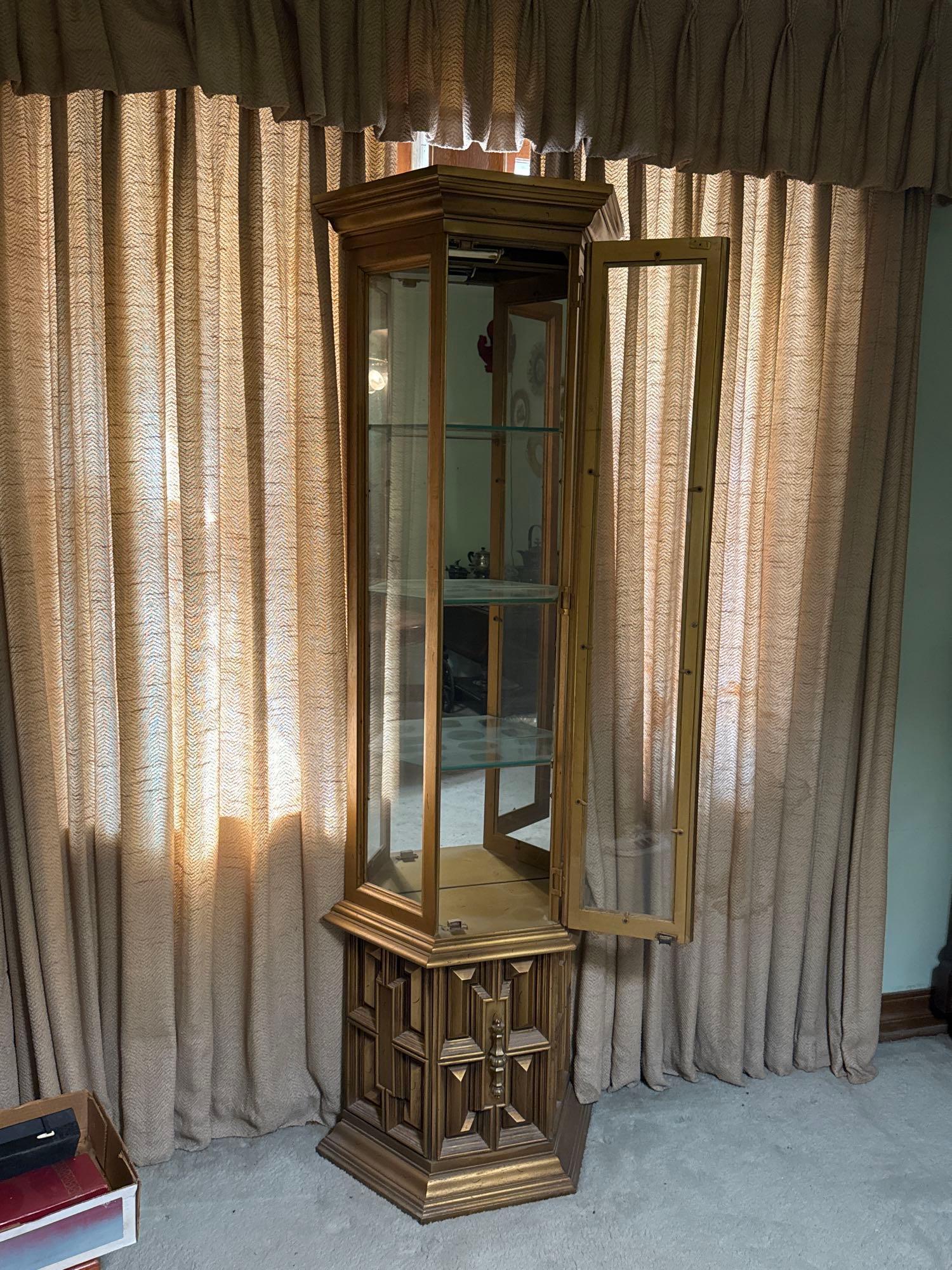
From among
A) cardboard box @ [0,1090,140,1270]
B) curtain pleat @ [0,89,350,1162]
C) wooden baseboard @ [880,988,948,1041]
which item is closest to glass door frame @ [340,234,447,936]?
curtain pleat @ [0,89,350,1162]

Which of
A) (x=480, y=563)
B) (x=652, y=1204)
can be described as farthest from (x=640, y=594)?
(x=652, y=1204)

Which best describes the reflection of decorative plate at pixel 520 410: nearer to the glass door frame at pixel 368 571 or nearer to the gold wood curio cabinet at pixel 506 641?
the gold wood curio cabinet at pixel 506 641

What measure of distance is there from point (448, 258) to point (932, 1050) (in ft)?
7.91

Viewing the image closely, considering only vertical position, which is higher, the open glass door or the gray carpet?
the open glass door

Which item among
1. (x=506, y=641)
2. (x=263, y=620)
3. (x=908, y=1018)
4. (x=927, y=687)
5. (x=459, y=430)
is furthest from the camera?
(x=908, y=1018)

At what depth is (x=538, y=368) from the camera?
2008mm

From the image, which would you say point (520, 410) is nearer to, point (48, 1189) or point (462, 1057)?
point (462, 1057)

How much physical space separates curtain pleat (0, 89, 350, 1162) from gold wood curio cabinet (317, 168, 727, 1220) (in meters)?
0.16

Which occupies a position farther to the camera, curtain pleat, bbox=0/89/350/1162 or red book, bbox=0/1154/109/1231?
curtain pleat, bbox=0/89/350/1162

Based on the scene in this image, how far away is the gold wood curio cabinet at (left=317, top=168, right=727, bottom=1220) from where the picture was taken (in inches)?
76.8

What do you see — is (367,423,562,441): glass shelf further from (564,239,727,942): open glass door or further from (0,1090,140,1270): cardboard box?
(0,1090,140,1270): cardboard box

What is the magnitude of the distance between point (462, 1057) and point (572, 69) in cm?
205

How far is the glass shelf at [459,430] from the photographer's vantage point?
1971 millimetres

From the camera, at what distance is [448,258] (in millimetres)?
1885
